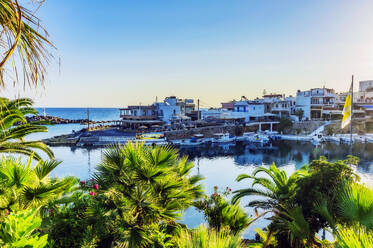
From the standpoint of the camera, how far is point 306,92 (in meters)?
55.0

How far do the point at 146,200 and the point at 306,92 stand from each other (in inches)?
2333

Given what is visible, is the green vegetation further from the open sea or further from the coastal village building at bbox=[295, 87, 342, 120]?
the coastal village building at bbox=[295, 87, 342, 120]

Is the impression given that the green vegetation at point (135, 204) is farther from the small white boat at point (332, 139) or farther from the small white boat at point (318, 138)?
the small white boat at point (332, 139)

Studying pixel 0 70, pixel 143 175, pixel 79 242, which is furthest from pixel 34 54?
pixel 79 242

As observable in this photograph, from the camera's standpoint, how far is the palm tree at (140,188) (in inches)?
164

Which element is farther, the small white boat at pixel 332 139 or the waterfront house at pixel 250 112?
the waterfront house at pixel 250 112

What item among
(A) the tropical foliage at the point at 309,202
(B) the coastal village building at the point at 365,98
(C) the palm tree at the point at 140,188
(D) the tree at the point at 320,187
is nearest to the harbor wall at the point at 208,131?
(B) the coastal village building at the point at 365,98

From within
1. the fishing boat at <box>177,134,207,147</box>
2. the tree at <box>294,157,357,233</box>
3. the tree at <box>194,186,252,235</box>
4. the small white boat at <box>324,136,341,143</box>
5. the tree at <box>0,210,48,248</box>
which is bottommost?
the fishing boat at <box>177,134,207,147</box>

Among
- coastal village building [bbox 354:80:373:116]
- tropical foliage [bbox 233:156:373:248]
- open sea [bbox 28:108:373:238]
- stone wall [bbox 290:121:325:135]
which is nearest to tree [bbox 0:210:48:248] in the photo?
tropical foliage [bbox 233:156:373:248]

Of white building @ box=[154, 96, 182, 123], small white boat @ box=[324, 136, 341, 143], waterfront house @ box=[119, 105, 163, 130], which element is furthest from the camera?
white building @ box=[154, 96, 182, 123]

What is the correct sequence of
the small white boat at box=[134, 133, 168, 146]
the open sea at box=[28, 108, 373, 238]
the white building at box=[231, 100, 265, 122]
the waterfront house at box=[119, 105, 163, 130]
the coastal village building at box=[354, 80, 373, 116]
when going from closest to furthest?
1. the open sea at box=[28, 108, 373, 238]
2. the small white boat at box=[134, 133, 168, 146]
3. the waterfront house at box=[119, 105, 163, 130]
4. the coastal village building at box=[354, 80, 373, 116]
5. the white building at box=[231, 100, 265, 122]

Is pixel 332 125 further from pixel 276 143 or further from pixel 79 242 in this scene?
pixel 79 242

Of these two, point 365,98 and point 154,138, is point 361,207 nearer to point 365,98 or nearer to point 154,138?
point 154,138

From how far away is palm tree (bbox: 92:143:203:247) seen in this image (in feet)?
13.7
